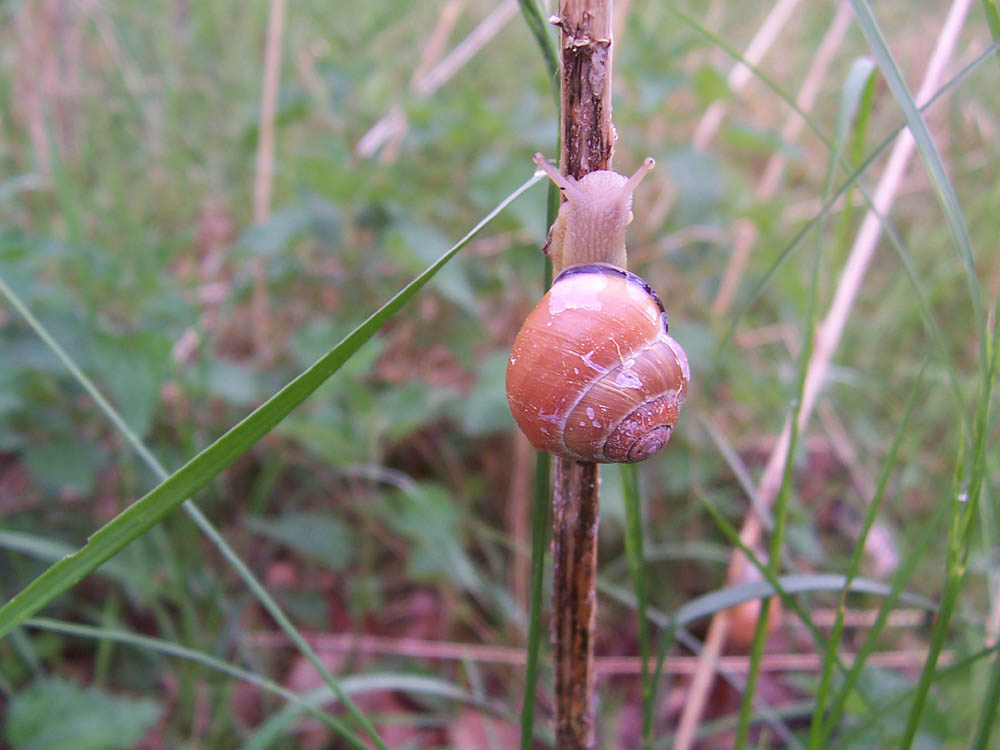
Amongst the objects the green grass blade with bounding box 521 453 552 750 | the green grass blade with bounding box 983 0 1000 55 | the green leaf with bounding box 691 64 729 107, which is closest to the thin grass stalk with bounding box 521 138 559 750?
the green grass blade with bounding box 521 453 552 750

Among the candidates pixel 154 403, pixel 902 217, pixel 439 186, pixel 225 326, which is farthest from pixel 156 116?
pixel 902 217

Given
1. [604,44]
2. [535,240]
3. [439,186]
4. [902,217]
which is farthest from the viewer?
[902,217]

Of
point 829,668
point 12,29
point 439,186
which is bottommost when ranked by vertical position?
point 829,668

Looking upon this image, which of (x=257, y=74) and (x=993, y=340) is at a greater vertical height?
(x=257, y=74)

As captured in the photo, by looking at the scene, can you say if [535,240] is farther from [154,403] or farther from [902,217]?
[902,217]

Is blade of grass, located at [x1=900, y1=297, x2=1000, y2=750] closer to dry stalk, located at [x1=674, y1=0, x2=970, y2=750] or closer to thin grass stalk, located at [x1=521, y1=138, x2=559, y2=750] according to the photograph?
thin grass stalk, located at [x1=521, y1=138, x2=559, y2=750]

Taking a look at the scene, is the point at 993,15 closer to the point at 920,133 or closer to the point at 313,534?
the point at 920,133

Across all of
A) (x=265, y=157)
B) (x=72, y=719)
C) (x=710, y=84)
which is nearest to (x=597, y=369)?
(x=72, y=719)
